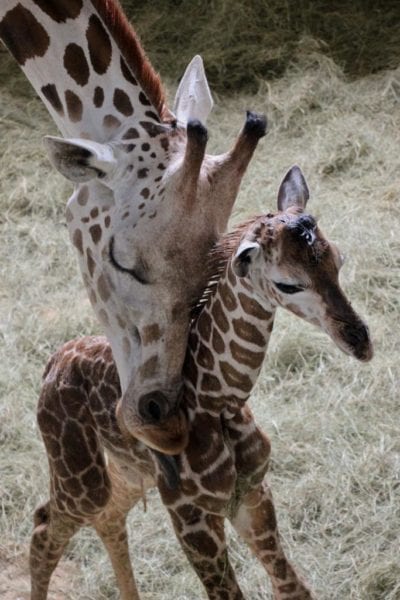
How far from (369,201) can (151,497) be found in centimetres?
234

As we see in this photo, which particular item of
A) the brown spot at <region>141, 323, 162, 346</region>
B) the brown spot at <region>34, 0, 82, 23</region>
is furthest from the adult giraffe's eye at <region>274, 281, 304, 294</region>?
the brown spot at <region>34, 0, 82, 23</region>

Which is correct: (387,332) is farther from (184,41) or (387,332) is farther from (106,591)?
(184,41)

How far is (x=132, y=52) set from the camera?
10.0ft

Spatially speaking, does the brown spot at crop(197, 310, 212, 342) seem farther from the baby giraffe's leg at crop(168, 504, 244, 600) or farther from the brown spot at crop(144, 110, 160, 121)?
the brown spot at crop(144, 110, 160, 121)

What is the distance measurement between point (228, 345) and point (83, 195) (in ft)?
2.02

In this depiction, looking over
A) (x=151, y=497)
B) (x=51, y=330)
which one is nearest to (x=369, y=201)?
(x=51, y=330)

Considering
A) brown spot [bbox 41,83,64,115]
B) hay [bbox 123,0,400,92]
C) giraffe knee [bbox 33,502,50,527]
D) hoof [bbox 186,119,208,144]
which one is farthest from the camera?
hay [bbox 123,0,400,92]

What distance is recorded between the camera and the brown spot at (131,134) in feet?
9.66

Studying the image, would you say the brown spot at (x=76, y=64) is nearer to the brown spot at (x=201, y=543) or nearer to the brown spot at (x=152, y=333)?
the brown spot at (x=152, y=333)

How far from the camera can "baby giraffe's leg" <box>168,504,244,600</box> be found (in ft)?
9.39

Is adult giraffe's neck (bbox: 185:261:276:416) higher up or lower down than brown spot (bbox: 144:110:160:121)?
lower down

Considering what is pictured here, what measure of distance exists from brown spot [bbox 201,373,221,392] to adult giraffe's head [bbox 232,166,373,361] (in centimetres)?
33

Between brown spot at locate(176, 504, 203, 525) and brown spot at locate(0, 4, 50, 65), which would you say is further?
brown spot at locate(0, 4, 50, 65)

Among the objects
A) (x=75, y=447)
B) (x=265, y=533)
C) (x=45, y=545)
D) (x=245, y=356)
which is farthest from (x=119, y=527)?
(x=245, y=356)
